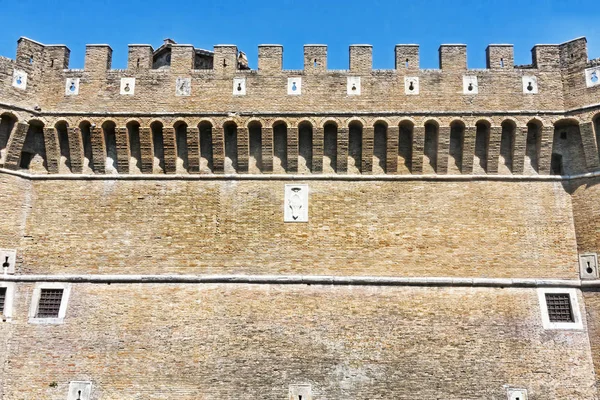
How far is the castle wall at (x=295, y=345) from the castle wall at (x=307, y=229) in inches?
23.1

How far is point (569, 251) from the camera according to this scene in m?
12.9

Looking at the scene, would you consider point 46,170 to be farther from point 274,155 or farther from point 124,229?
point 274,155

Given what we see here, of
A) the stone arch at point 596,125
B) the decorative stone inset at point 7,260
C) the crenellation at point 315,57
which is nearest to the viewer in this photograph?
the decorative stone inset at point 7,260

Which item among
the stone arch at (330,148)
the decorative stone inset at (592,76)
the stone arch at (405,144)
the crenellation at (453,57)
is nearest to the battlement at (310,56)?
the crenellation at (453,57)

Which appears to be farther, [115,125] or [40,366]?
[115,125]

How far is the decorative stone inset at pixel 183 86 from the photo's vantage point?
45.6 ft

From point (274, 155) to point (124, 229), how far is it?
3995 millimetres

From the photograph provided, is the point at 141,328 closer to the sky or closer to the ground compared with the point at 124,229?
closer to the ground

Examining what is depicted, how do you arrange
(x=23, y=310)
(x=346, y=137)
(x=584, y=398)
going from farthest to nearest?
(x=346, y=137), (x=23, y=310), (x=584, y=398)

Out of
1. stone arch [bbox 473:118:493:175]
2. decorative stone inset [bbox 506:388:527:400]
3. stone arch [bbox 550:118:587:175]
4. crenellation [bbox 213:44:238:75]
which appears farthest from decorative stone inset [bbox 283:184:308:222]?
stone arch [bbox 550:118:587:175]

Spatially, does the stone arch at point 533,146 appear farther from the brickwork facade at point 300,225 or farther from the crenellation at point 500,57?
the crenellation at point 500,57

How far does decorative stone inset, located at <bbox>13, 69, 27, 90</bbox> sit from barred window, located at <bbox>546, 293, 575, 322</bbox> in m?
13.3

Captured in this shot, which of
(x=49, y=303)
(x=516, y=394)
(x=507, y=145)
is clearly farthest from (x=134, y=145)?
(x=516, y=394)

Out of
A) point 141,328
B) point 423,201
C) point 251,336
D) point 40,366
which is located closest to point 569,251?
point 423,201
